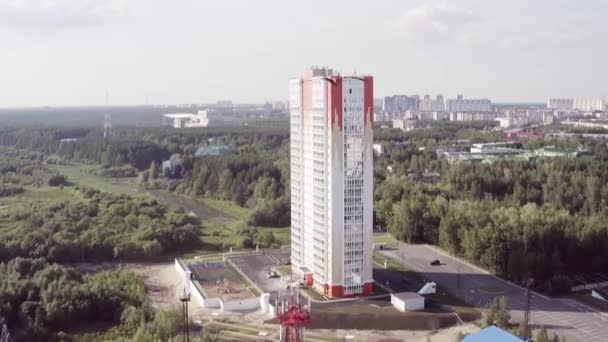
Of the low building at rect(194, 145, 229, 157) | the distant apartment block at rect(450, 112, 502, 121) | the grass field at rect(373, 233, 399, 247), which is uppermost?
the distant apartment block at rect(450, 112, 502, 121)

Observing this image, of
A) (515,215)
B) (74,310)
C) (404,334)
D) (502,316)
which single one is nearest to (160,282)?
(74,310)

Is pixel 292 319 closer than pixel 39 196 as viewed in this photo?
Yes

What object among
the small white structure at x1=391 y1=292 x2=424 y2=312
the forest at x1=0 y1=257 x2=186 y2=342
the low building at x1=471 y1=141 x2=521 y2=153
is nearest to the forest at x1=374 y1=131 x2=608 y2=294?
the small white structure at x1=391 y1=292 x2=424 y2=312

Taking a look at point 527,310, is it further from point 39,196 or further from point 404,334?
point 39,196

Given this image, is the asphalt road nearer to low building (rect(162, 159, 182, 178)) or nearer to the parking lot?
the parking lot

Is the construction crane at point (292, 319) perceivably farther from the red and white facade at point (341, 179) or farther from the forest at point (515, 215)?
the forest at point (515, 215)
